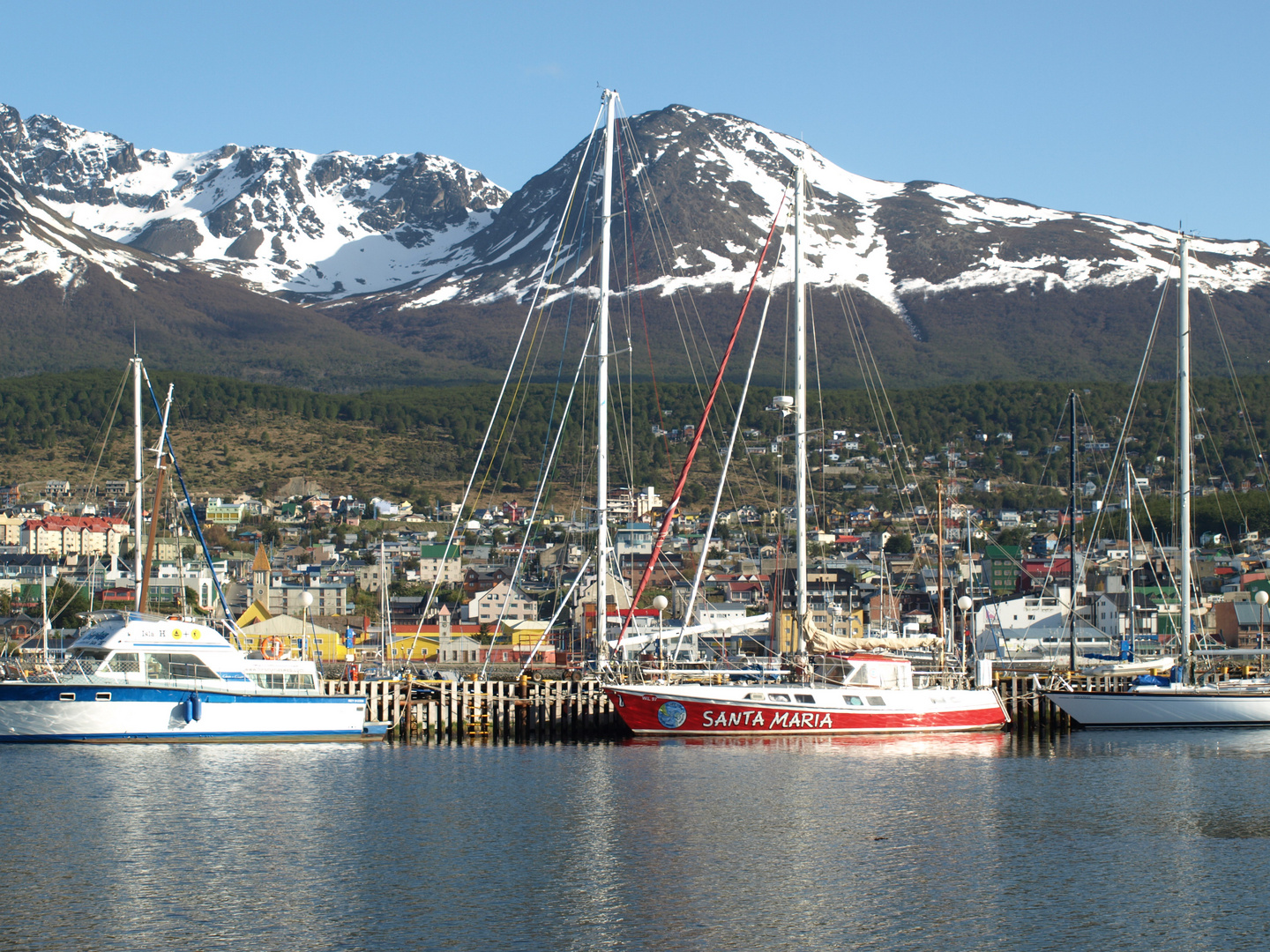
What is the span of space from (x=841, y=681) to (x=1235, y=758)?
1355 cm

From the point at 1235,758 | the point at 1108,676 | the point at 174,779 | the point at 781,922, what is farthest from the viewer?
the point at 1108,676

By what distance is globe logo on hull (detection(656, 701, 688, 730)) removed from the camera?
51.2 metres

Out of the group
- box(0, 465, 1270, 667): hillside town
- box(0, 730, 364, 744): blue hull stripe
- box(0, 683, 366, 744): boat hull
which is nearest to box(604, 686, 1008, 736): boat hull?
box(0, 730, 364, 744): blue hull stripe

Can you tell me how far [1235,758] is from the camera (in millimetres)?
49938

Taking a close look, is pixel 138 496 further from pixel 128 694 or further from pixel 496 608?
pixel 496 608

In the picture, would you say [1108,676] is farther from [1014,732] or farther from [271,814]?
[271,814]

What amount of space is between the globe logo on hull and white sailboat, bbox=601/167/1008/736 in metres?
0.03

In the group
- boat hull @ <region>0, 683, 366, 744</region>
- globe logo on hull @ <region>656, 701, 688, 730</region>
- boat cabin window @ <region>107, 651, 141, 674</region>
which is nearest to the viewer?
boat hull @ <region>0, 683, 366, 744</region>

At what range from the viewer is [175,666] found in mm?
49125

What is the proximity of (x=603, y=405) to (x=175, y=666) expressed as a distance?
17039 millimetres

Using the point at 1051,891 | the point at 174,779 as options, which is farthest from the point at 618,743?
the point at 1051,891

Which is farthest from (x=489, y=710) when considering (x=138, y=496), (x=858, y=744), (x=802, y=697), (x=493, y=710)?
(x=138, y=496)

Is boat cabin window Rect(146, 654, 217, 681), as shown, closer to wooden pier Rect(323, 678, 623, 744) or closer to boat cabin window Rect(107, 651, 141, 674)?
boat cabin window Rect(107, 651, 141, 674)

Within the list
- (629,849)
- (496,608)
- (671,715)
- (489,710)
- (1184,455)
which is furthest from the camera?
(496,608)
